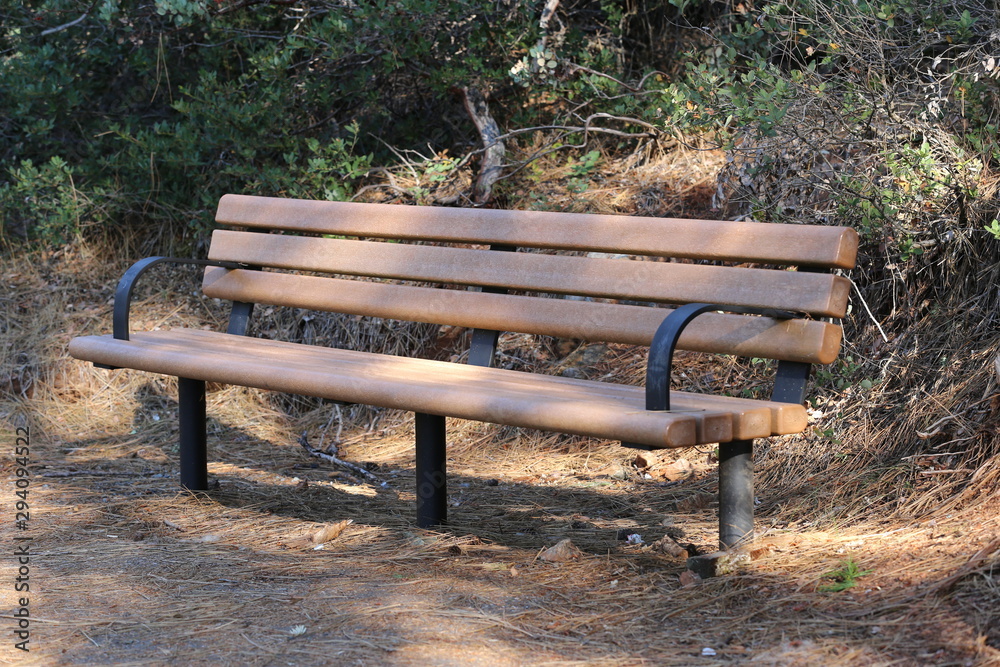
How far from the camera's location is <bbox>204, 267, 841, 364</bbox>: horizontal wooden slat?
312 centimetres

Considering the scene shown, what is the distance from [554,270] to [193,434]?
1613 mm

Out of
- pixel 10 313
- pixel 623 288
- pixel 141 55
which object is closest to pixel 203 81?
pixel 141 55

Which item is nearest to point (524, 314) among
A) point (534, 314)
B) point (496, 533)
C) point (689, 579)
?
point (534, 314)

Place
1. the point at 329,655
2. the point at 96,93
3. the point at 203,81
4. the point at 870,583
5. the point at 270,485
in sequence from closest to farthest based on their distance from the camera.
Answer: the point at 329,655, the point at 870,583, the point at 270,485, the point at 203,81, the point at 96,93

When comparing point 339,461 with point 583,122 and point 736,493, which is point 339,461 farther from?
point 583,122

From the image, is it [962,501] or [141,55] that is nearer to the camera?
[962,501]

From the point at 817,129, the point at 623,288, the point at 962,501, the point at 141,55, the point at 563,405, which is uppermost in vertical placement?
the point at 141,55

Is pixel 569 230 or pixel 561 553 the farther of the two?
pixel 569 230

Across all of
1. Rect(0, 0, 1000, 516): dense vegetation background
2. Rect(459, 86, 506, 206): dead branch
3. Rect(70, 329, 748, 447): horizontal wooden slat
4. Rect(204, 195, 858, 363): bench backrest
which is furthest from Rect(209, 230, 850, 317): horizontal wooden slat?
Rect(459, 86, 506, 206): dead branch

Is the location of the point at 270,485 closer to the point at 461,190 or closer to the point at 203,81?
the point at 461,190

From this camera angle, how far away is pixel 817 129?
4.04 metres

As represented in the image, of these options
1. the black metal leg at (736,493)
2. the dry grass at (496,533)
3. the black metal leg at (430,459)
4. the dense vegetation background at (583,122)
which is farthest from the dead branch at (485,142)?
the black metal leg at (736,493)

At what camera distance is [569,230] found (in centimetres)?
367

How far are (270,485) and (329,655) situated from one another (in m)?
1.95
